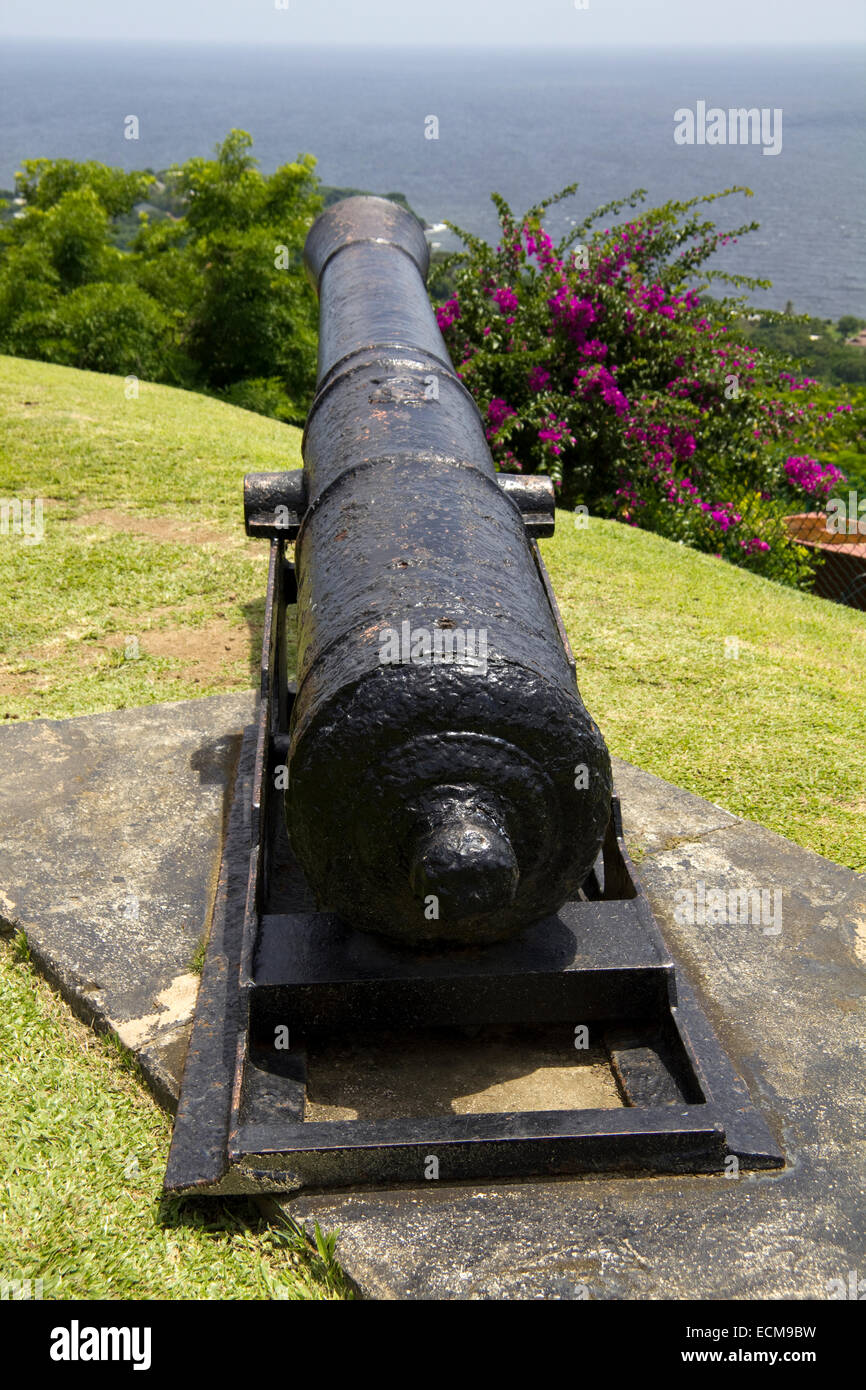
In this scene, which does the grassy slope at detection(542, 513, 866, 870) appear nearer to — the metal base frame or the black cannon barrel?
the metal base frame

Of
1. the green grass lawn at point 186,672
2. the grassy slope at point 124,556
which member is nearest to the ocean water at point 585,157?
the grassy slope at point 124,556

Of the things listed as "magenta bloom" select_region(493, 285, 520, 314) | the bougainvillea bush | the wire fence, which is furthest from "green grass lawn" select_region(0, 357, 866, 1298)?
"magenta bloom" select_region(493, 285, 520, 314)

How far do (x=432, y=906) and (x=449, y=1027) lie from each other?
64 centimetres

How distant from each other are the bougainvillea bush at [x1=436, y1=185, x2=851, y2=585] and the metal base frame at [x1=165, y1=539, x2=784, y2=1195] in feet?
21.2

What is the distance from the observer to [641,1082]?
2502 mm

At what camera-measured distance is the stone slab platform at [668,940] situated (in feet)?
7.07

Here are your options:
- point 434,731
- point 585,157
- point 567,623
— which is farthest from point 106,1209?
point 585,157

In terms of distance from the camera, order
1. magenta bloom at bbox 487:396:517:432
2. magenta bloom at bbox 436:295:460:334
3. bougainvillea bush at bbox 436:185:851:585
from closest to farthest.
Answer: bougainvillea bush at bbox 436:185:851:585 → magenta bloom at bbox 487:396:517:432 → magenta bloom at bbox 436:295:460:334

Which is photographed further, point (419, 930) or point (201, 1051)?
point (201, 1051)

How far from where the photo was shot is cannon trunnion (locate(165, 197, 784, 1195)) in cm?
221
